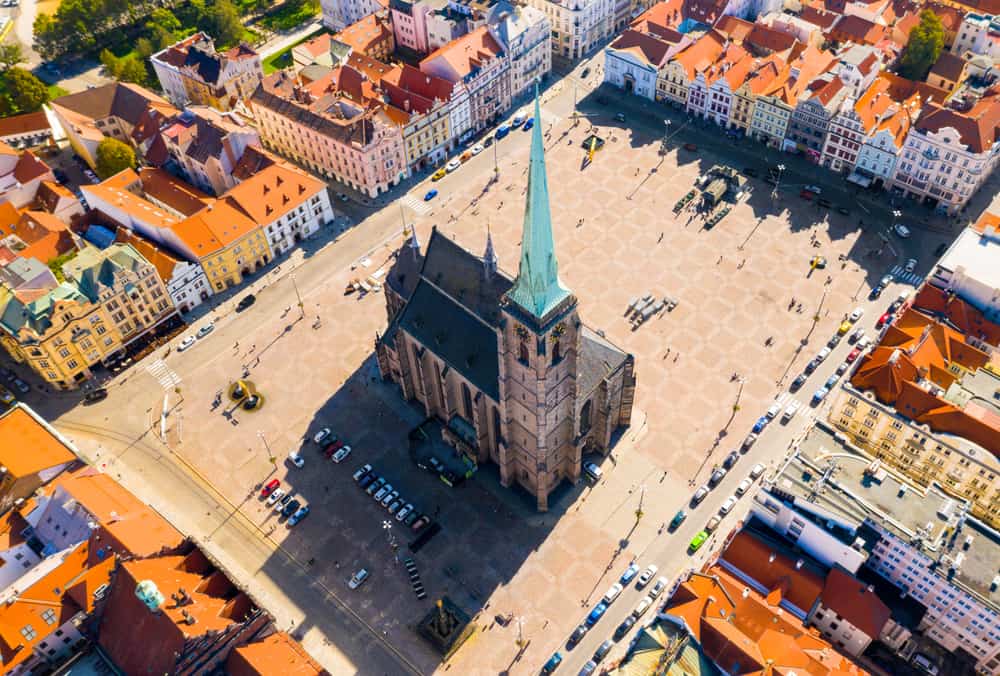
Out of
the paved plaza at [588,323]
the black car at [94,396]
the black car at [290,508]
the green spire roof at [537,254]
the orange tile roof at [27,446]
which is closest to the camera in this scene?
the green spire roof at [537,254]

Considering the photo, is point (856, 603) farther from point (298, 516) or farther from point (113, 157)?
point (113, 157)

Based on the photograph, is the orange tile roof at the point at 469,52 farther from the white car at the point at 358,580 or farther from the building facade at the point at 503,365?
the white car at the point at 358,580

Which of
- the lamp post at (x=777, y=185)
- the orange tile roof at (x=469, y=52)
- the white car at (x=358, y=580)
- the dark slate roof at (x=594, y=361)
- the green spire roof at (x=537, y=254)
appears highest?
the green spire roof at (x=537, y=254)

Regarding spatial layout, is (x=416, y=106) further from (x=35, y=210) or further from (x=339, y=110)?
(x=35, y=210)

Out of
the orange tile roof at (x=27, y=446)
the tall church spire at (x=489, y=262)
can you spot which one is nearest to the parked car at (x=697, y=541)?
the tall church spire at (x=489, y=262)

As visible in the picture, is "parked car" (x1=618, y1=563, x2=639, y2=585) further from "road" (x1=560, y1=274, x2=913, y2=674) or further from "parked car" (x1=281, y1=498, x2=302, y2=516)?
"parked car" (x1=281, y1=498, x2=302, y2=516)

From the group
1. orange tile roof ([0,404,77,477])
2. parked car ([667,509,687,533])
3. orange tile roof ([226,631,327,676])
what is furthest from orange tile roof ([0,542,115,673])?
parked car ([667,509,687,533])
